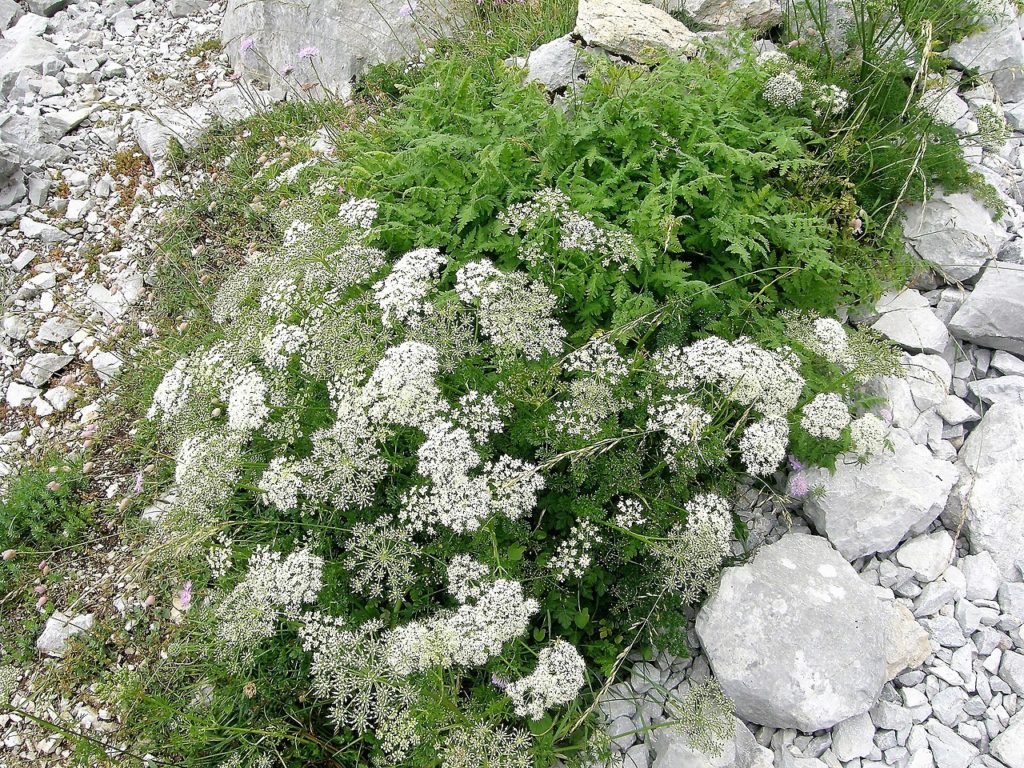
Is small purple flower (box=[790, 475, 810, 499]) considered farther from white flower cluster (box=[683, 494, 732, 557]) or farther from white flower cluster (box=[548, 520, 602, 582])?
white flower cluster (box=[548, 520, 602, 582])

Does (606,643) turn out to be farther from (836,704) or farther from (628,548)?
(836,704)

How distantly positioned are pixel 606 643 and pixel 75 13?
41.7 ft

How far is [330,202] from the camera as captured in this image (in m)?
5.65

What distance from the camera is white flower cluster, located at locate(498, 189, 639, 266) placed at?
4.28 meters

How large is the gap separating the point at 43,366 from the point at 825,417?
7382 millimetres

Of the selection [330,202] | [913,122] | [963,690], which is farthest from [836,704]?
[330,202]

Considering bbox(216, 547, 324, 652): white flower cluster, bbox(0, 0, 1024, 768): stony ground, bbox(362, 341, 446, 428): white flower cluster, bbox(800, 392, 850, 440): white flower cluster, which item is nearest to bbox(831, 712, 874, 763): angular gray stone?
bbox(0, 0, 1024, 768): stony ground

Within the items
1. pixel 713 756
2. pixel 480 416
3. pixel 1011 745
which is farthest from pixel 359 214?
pixel 1011 745

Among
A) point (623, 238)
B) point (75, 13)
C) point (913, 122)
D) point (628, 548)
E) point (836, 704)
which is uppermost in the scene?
point (75, 13)

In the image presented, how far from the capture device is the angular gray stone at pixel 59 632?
5.26 m

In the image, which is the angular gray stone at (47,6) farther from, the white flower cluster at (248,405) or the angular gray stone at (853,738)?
the angular gray stone at (853,738)

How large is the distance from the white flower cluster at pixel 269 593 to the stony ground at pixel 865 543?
1107 millimetres

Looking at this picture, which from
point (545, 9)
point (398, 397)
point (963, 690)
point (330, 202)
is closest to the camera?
point (398, 397)

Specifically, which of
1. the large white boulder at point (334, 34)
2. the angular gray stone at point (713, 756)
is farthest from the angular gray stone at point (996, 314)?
the large white boulder at point (334, 34)
